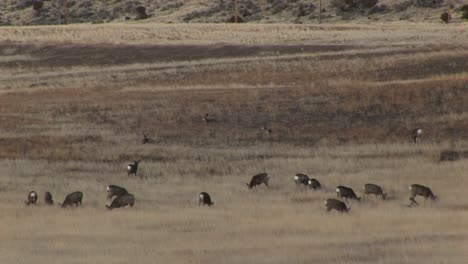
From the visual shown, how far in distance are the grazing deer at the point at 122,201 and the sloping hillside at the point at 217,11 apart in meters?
85.8

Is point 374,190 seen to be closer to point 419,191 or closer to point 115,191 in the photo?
point 419,191

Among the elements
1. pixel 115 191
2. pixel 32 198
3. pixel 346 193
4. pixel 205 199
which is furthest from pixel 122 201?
pixel 346 193

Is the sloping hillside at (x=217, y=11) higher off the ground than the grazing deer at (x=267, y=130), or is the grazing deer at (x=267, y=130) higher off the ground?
the grazing deer at (x=267, y=130)

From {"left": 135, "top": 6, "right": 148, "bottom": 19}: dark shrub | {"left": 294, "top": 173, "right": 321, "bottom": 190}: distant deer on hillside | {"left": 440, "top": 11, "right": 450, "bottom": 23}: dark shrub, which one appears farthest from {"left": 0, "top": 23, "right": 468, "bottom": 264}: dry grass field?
{"left": 135, "top": 6, "right": 148, "bottom": 19}: dark shrub

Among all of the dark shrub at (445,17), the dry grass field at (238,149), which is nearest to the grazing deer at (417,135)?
the dry grass field at (238,149)

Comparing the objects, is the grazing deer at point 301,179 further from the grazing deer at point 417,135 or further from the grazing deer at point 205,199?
the grazing deer at point 417,135

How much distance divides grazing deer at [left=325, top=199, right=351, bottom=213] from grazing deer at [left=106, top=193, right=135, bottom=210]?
12.7 ft

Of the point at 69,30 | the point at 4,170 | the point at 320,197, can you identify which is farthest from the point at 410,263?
the point at 69,30

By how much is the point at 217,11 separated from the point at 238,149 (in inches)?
4101

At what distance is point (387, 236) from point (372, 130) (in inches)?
687

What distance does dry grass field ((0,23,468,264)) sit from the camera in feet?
61.7

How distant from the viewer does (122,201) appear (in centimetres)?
2245

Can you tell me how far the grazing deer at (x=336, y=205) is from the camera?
21.6 meters

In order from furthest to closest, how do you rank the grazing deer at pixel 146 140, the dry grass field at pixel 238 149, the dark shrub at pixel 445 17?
1. the dark shrub at pixel 445 17
2. the grazing deer at pixel 146 140
3. the dry grass field at pixel 238 149
